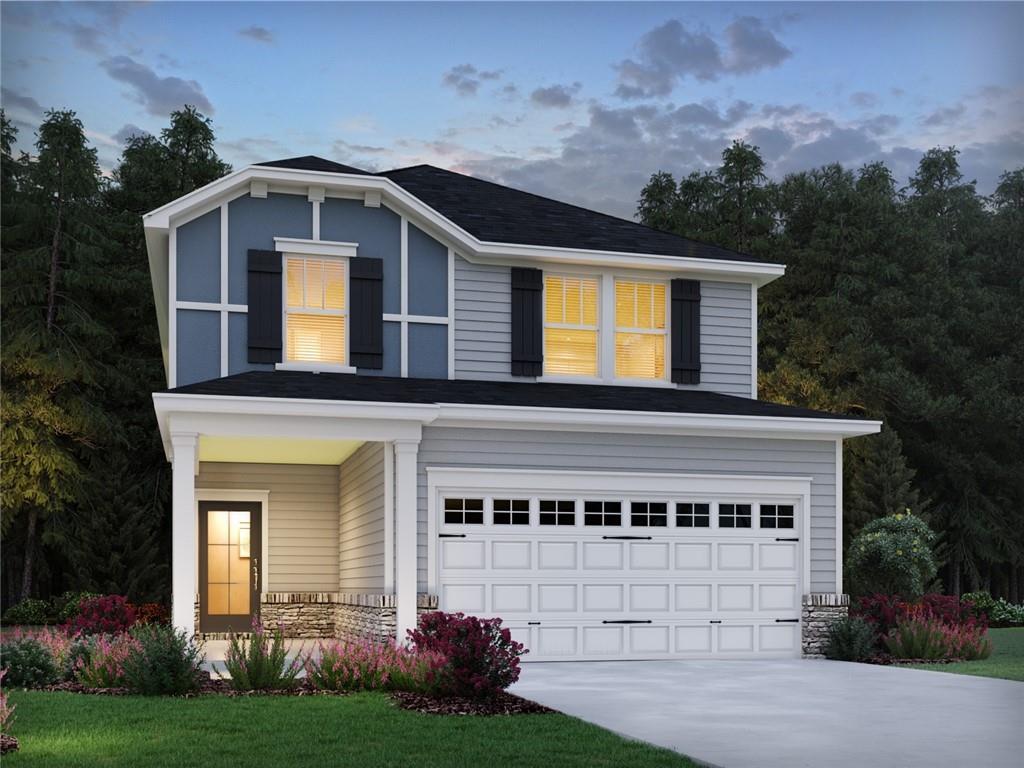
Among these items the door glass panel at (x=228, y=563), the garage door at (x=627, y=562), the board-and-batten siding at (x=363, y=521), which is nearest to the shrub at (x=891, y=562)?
the garage door at (x=627, y=562)

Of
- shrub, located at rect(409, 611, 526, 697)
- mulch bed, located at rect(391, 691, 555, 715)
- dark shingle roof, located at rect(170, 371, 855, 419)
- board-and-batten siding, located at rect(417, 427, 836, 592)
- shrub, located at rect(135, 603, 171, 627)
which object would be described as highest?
dark shingle roof, located at rect(170, 371, 855, 419)

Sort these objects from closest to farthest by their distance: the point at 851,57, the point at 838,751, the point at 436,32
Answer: the point at 851,57, the point at 436,32, the point at 838,751

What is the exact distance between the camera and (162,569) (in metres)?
25.9

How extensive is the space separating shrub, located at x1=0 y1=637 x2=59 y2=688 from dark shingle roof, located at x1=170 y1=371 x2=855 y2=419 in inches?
126

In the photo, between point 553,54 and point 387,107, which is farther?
point 387,107

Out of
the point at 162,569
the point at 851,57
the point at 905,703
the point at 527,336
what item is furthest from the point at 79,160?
the point at 851,57

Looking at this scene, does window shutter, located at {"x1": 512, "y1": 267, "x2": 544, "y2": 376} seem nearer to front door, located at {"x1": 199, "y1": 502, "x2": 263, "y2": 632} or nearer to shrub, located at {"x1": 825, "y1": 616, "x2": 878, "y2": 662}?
front door, located at {"x1": 199, "y1": 502, "x2": 263, "y2": 632}

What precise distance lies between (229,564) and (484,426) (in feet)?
20.5

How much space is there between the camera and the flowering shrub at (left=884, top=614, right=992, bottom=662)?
15641mm

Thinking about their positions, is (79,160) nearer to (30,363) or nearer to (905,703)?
(30,363)

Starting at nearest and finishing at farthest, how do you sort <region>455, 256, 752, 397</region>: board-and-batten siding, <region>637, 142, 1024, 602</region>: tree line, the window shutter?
<region>455, 256, 752, 397</region>: board-and-batten siding, the window shutter, <region>637, 142, 1024, 602</region>: tree line

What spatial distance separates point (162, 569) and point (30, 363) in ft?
16.6

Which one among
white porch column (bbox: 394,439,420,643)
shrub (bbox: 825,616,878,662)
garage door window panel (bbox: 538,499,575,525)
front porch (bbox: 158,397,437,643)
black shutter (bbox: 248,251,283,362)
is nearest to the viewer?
white porch column (bbox: 394,439,420,643)

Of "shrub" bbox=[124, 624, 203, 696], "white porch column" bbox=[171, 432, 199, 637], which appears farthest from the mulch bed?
"white porch column" bbox=[171, 432, 199, 637]
